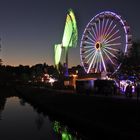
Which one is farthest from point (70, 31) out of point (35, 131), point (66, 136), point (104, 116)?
point (66, 136)

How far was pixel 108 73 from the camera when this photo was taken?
7400 cm

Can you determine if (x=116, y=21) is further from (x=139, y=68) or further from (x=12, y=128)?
(x=12, y=128)

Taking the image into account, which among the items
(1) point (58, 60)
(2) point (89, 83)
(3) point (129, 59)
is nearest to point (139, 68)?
(3) point (129, 59)

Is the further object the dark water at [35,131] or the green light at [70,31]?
the green light at [70,31]

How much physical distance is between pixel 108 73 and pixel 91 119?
1470 inches

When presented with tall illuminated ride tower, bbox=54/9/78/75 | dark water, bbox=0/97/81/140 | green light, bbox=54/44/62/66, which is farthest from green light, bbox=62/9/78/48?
dark water, bbox=0/97/81/140

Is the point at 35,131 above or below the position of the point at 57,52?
below

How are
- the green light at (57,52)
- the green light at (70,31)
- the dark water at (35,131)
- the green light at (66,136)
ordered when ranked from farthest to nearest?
the green light at (57,52) < the green light at (70,31) < the dark water at (35,131) < the green light at (66,136)

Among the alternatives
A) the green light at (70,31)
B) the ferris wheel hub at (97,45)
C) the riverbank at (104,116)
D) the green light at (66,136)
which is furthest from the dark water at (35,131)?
the green light at (70,31)

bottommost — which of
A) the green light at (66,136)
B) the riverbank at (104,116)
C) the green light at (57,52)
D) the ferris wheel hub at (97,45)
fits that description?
the green light at (66,136)

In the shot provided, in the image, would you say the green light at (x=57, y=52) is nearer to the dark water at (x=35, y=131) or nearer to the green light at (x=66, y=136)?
the dark water at (x=35, y=131)

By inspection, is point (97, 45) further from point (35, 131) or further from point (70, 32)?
point (35, 131)

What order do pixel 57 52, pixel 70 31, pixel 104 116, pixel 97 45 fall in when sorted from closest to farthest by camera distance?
pixel 104 116, pixel 97 45, pixel 70 31, pixel 57 52

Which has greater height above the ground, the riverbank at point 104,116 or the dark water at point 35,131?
the riverbank at point 104,116
